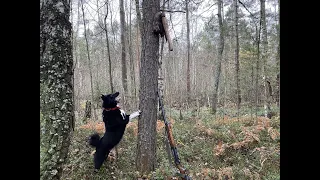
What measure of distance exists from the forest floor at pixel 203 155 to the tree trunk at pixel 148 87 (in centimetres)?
48

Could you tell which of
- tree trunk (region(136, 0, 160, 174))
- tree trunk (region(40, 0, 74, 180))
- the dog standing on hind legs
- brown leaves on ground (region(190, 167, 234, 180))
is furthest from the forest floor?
tree trunk (region(40, 0, 74, 180))

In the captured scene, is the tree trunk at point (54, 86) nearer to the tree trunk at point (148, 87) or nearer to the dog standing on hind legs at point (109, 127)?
the dog standing on hind legs at point (109, 127)

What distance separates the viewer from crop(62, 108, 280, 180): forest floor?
4699mm

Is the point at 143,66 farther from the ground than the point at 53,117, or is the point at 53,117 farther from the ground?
the point at 143,66

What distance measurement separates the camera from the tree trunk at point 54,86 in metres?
2.95

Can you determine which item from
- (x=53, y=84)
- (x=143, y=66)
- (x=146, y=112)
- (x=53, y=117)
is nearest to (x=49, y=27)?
(x=53, y=84)

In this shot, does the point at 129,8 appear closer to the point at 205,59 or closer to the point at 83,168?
the point at 83,168

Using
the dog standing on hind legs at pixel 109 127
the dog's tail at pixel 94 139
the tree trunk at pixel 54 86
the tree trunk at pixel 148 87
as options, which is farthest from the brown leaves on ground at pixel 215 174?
the tree trunk at pixel 54 86

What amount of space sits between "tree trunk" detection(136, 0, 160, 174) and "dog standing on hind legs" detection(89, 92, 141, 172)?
1.83 ft

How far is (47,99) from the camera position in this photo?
2.96m

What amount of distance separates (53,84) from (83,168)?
2394 mm

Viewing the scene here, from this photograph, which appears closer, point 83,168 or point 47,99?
point 47,99

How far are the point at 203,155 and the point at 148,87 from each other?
2.90 metres

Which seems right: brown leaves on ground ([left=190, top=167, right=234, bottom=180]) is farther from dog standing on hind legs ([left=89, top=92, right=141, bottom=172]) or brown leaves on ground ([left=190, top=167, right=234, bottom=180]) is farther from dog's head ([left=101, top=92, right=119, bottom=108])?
dog's head ([left=101, top=92, right=119, bottom=108])
